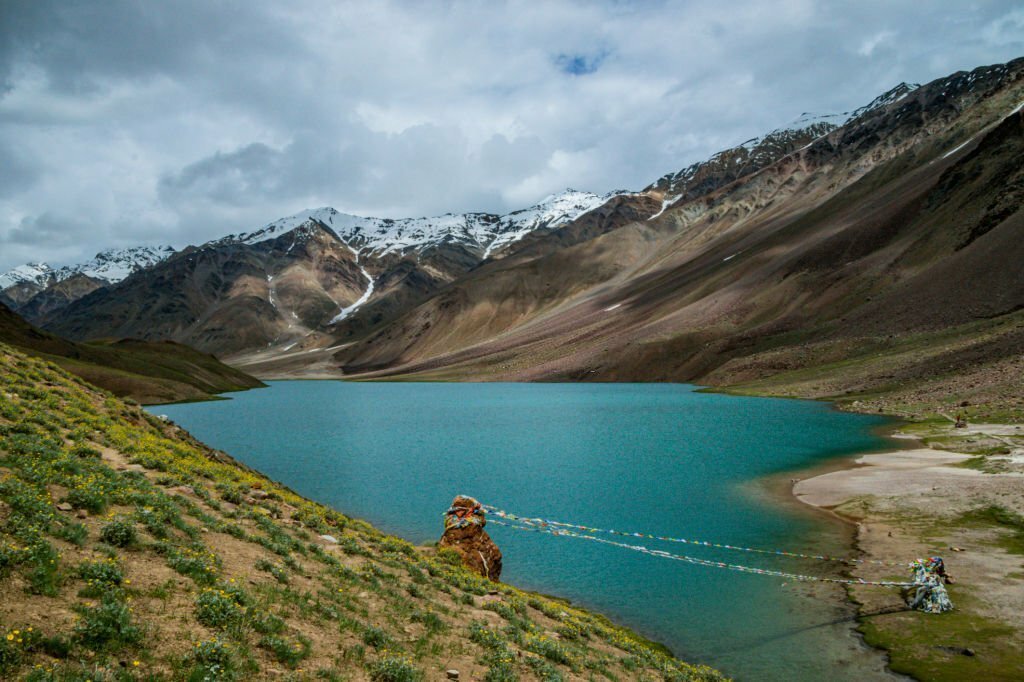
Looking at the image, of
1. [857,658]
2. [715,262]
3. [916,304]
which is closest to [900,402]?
[916,304]

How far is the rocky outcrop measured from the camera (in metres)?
21.2

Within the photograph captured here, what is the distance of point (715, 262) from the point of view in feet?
651

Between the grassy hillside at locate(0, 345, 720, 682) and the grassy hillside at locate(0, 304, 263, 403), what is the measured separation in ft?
257

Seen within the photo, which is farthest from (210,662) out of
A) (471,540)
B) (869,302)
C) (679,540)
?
(869,302)

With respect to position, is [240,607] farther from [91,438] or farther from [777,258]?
[777,258]

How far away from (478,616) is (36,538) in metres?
9.02

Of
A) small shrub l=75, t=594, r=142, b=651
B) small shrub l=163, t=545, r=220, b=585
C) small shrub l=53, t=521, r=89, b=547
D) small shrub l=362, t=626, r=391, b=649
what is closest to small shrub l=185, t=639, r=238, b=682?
small shrub l=75, t=594, r=142, b=651

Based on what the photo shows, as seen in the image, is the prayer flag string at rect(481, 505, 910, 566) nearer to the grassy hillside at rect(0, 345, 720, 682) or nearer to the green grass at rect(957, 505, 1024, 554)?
the green grass at rect(957, 505, 1024, 554)

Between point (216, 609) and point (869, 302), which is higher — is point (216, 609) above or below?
below

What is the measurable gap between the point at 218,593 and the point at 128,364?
406ft

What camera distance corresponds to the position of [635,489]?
3759 centimetres

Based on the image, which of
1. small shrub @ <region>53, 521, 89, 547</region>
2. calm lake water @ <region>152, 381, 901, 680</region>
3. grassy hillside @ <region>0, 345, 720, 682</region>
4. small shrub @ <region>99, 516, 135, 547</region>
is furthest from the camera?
calm lake water @ <region>152, 381, 901, 680</region>

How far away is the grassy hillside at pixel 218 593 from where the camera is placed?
25.9ft

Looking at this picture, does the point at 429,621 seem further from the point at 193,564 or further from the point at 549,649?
the point at 193,564
